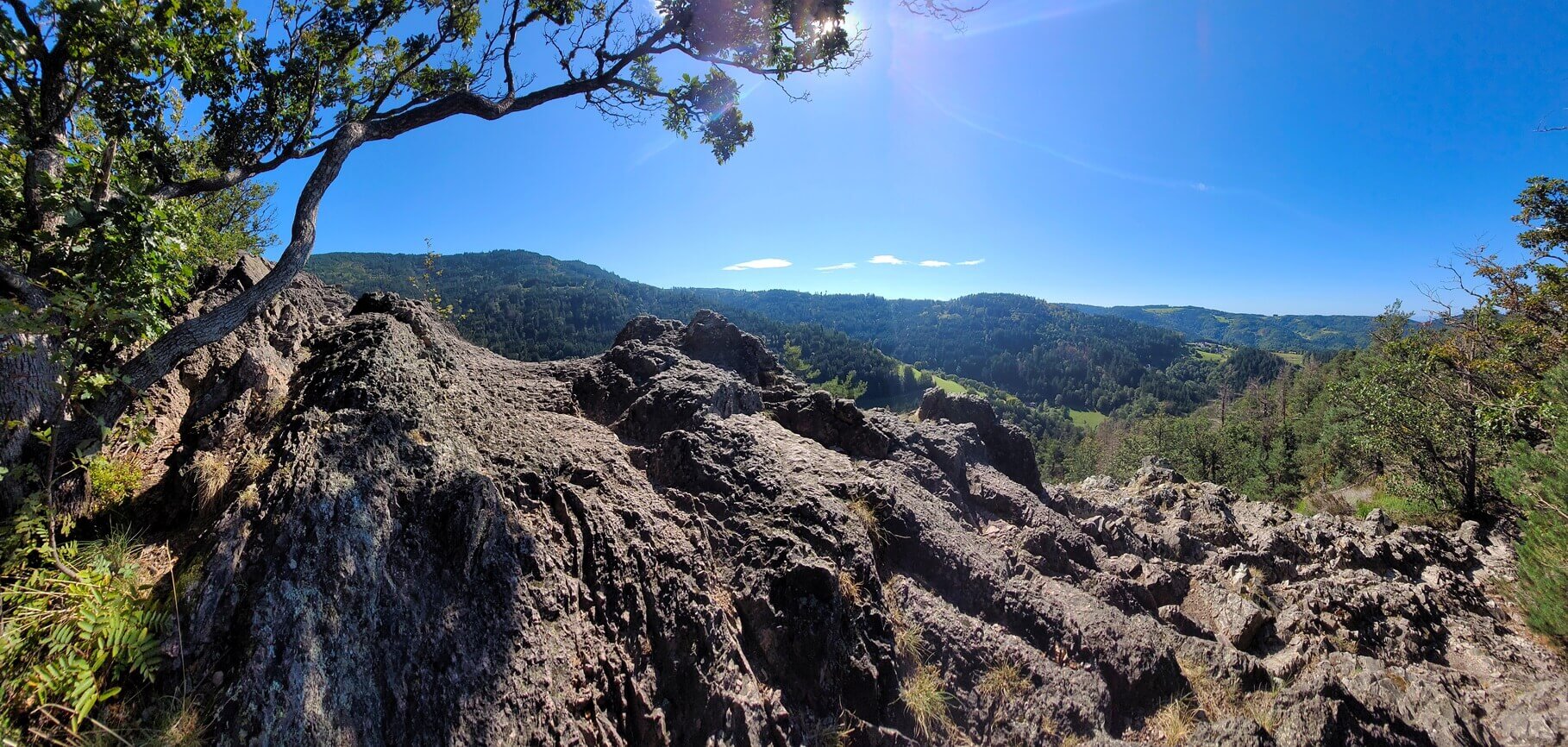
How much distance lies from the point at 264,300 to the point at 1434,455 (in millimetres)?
30233

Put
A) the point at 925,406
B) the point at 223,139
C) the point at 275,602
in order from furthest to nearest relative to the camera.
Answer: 1. the point at 925,406
2. the point at 223,139
3. the point at 275,602

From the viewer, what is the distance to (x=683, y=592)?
13.6 feet

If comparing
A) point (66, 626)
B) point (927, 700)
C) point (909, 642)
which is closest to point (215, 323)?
point (66, 626)

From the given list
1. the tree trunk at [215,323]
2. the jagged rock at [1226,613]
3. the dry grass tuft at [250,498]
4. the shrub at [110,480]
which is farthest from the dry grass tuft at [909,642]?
the tree trunk at [215,323]

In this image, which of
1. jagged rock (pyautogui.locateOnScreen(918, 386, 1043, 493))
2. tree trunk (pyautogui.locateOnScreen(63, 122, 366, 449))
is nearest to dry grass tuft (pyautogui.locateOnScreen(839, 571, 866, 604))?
jagged rock (pyautogui.locateOnScreen(918, 386, 1043, 493))

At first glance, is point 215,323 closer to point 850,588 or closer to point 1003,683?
point 850,588

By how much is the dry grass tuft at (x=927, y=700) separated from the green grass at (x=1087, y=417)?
13371 centimetres

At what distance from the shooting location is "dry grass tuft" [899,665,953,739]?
4.14 meters

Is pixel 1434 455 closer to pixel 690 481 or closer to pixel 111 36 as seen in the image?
pixel 690 481

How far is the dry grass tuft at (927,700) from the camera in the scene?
13.6ft

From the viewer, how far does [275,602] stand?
8.82 ft

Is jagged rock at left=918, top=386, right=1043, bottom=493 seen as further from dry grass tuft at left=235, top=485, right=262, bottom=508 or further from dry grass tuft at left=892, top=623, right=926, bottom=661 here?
dry grass tuft at left=235, top=485, right=262, bottom=508

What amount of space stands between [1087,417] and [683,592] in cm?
15527

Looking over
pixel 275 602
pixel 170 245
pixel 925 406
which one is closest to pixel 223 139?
pixel 170 245
